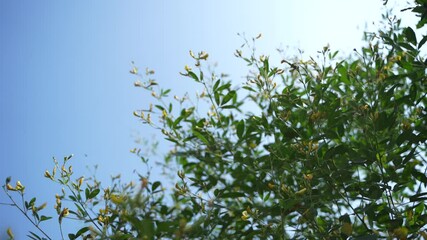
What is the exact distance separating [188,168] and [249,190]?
0.72m

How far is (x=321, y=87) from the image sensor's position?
7.45 feet

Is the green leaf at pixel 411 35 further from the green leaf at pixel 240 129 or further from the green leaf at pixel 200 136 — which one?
the green leaf at pixel 200 136

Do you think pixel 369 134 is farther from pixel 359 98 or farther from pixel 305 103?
pixel 305 103

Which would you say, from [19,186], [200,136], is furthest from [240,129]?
[19,186]

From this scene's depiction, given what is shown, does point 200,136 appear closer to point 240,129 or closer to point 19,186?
point 240,129

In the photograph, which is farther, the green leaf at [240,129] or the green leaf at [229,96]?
the green leaf at [229,96]

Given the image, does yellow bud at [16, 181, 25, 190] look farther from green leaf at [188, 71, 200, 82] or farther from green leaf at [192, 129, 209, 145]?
green leaf at [188, 71, 200, 82]

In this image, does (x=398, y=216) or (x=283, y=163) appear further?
(x=283, y=163)

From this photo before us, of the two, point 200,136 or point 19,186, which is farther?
point 200,136

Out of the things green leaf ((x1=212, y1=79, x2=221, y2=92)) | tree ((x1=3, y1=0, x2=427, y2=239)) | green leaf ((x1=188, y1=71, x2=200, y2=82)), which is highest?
green leaf ((x1=188, y1=71, x2=200, y2=82))

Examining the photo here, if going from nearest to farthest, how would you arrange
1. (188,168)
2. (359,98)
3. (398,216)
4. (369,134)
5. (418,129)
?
(398,216) < (418,129) < (369,134) < (359,98) < (188,168)

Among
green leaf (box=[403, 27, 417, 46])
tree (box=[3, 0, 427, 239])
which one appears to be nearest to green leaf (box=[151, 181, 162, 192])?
tree (box=[3, 0, 427, 239])

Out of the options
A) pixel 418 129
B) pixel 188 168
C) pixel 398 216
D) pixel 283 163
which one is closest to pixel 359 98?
pixel 418 129

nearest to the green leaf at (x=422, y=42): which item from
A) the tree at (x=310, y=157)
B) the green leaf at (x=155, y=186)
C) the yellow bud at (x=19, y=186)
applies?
the tree at (x=310, y=157)
